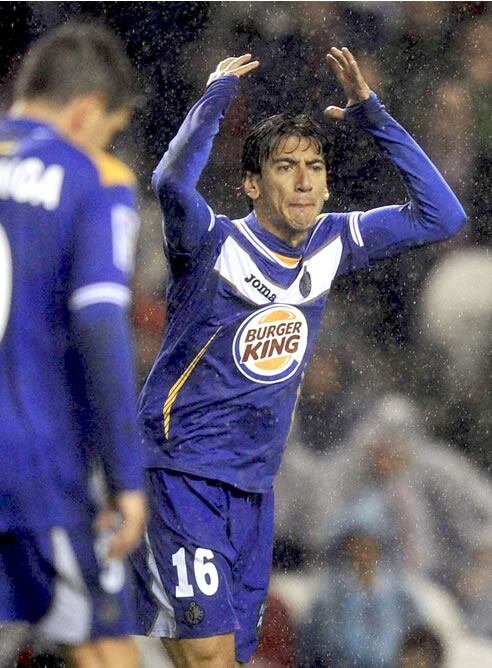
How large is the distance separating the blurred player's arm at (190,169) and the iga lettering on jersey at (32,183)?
915 mm

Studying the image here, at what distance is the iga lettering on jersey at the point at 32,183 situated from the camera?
244 cm

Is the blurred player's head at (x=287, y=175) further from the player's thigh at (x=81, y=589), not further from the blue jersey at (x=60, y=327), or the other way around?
the player's thigh at (x=81, y=589)

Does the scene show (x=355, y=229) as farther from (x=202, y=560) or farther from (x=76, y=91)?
(x=76, y=91)

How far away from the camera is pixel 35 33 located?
4.61m

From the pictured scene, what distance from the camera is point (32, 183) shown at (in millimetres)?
2453

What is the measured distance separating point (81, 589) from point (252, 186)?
142 cm

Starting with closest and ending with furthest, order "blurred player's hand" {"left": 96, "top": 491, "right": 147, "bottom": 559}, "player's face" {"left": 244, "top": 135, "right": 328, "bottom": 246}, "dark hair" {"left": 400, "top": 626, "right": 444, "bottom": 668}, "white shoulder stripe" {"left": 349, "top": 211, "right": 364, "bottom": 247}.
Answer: "blurred player's hand" {"left": 96, "top": 491, "right": 147, "bottom": 559} < "player's face" {"left": 244, "top": 135, "right": 328, "bottom": 246} < "white shoulder stripe" {"left": 349, "top": 211, "right": 364, "bottom": 247} < "dark hair" {"left": 400, "top": 626, "right": 444, "bottom": 668}

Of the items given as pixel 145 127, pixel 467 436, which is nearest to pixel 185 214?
pixel 145 127

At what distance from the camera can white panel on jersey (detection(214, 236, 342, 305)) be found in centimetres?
353

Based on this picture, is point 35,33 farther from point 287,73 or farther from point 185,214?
point 185,214

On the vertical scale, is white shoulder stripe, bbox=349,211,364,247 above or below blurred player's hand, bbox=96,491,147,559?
below

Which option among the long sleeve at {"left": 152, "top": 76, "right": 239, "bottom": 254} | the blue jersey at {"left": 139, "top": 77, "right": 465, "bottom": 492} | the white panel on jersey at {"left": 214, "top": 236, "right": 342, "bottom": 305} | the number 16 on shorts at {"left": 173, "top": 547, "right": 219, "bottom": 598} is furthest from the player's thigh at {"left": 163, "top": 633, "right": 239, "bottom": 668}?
the long sleeve at {"left": 152, "top": 76, "right": 239, "bottom": 254}

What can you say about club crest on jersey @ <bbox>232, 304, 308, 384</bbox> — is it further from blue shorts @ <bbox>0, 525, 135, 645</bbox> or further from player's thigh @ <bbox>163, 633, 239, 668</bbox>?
blue shorts @ <bbox>0, 525, 135, 645</bbox>

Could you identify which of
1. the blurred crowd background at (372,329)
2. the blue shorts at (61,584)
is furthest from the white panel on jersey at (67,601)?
the blurred crowd background at (372,329)
